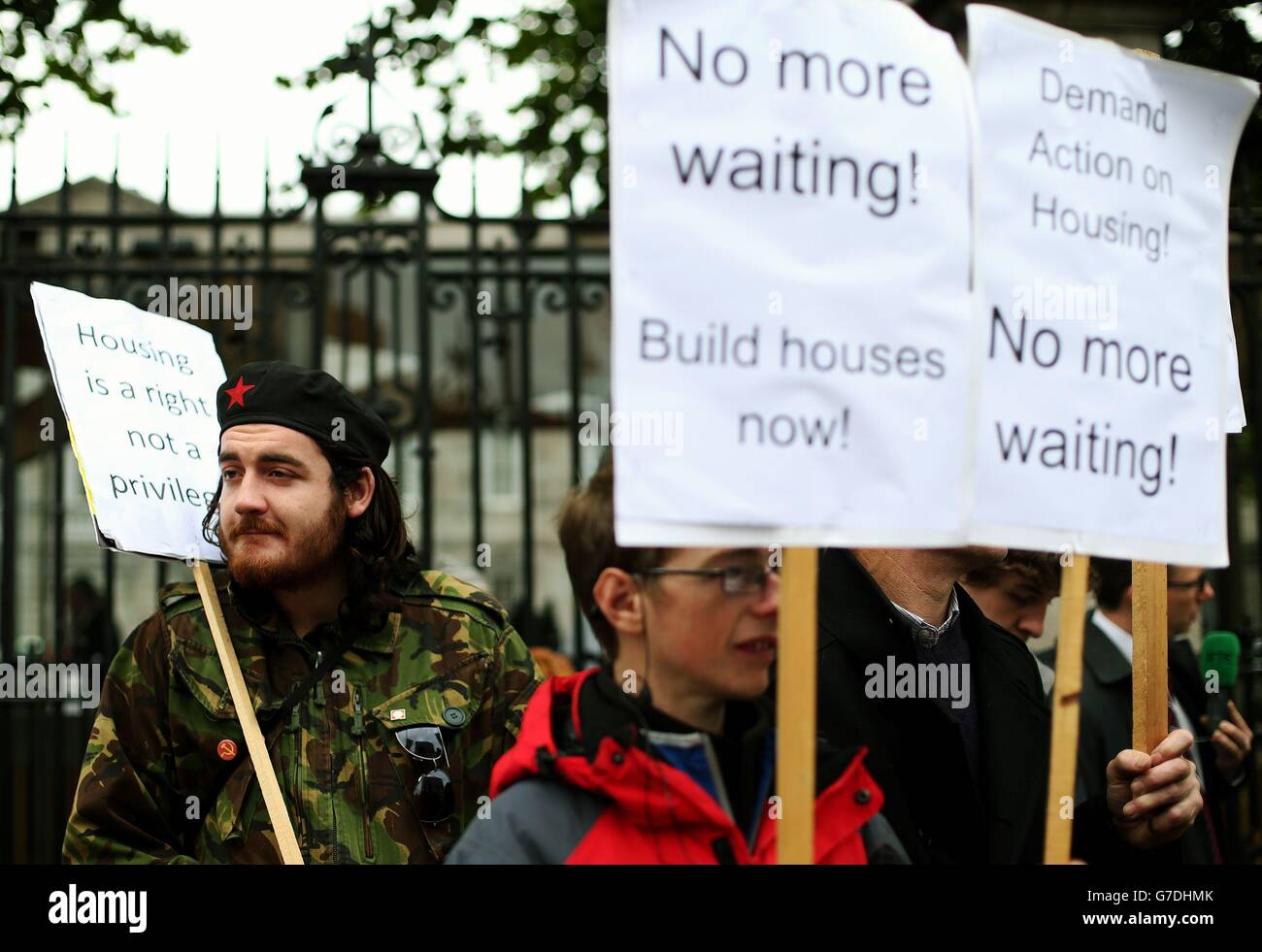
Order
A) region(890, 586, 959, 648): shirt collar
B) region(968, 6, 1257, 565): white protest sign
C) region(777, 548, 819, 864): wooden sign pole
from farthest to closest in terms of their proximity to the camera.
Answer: region(890, 586, 959, 648): shirt collar
region(968, 6, 1257, 565): white protest sign
region(777, 548, 819, 864): wooden sign pole

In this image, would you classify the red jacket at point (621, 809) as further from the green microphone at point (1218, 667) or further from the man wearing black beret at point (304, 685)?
the green microphone at point (1218, 667)

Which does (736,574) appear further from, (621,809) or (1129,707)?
(1129,707)

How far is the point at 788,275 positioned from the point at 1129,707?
2580 mm

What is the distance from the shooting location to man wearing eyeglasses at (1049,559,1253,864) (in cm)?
426

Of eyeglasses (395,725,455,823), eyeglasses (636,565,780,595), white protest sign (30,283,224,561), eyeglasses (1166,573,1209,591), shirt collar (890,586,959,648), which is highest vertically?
white protest sign (30,283,224,561)

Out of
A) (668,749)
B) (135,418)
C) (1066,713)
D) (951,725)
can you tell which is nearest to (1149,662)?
(951,725)

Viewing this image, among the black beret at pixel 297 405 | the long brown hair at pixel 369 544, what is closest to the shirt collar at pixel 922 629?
the long brown hair at pixel 369 544

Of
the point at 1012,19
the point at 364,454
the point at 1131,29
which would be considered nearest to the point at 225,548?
the point at 364,454

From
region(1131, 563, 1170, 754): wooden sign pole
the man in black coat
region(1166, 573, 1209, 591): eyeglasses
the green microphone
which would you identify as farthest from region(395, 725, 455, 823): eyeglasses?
region(1166, 573, 1209, 591): eyeglasses

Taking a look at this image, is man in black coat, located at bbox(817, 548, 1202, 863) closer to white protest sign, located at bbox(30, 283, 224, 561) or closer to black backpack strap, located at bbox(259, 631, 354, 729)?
black backpack strap, located at bbox(259, 631, 354, 729)

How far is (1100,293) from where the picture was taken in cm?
266

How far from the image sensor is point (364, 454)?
350cm

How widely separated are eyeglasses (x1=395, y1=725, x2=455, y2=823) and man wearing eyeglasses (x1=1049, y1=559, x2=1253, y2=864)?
6.34 ft

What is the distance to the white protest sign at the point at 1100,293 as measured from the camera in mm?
2525
